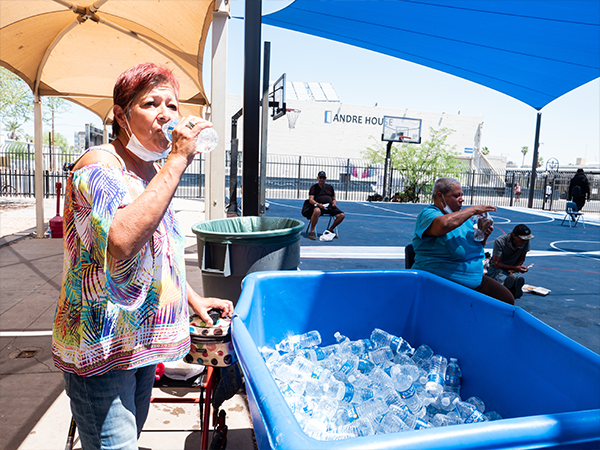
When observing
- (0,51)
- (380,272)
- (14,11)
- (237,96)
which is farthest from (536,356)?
(237,96)

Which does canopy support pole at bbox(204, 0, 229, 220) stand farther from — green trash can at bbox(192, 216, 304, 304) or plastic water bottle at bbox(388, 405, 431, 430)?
plastic water bottle at bbox(388, 405, 431, 430)

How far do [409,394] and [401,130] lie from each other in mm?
25558

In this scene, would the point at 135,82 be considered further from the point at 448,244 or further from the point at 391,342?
the point at 448,244

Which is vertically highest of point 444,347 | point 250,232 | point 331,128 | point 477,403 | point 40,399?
point 331,128

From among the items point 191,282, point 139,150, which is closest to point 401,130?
point 191,282

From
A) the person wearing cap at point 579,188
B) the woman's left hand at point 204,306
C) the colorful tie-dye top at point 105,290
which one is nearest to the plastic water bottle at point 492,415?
the woman's left hand at point 204,306

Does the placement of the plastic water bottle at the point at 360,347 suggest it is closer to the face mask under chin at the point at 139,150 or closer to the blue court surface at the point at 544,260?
the face mask under chin at the point at 139,150

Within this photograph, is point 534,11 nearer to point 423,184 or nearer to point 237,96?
point 423,184

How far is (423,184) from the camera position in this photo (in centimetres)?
Answer: 2477

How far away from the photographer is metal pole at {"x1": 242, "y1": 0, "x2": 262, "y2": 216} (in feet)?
13.2

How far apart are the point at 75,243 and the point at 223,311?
2.45ft

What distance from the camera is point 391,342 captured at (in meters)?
2.33

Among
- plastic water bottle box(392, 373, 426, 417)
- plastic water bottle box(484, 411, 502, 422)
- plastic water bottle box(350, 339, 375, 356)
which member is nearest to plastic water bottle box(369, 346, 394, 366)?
plastic water bottle box(350, 339, 375, 356)

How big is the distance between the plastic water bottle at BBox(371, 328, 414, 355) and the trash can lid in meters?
0.99
